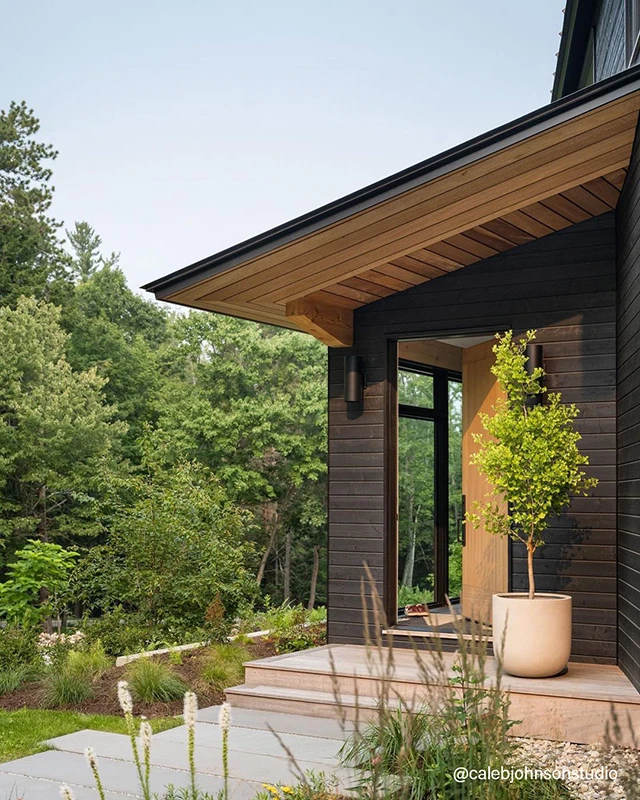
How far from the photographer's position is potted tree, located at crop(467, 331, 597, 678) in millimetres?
5617

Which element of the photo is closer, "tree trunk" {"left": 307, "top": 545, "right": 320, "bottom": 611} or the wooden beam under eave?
the wooden beam under eave

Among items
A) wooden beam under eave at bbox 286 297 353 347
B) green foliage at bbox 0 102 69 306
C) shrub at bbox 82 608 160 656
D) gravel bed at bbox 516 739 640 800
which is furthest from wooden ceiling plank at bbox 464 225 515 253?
green foliage at bbox 0 102 69 306

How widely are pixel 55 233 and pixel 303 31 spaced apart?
1302 centimetres

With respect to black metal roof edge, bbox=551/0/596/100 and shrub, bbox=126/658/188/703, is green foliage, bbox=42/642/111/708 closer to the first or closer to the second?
shrub, bbox=126/658/188/703

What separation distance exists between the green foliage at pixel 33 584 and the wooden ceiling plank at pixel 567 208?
515 centimetres

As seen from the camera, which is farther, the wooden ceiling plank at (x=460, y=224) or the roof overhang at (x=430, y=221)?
the wooden ceiling plank at (x=460, y=224)

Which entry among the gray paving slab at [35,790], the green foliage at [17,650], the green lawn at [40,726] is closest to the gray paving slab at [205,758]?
the green lawn at [40,726]

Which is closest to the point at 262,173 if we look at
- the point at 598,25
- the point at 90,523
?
the point at 90,523

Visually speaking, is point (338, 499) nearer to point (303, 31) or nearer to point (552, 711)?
point (552, 711)

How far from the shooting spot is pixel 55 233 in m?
23.8

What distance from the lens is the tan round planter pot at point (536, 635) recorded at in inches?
221

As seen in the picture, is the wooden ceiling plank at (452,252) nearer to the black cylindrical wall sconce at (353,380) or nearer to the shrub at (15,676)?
the black cylindrical wall sconce at (353,380)

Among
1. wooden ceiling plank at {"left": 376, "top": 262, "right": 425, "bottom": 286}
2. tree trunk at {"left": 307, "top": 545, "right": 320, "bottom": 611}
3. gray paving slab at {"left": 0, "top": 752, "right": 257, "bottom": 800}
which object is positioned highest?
wooden ceiling plank at {"left": 376, "top": 262, "right": 425, "bottom": 286}

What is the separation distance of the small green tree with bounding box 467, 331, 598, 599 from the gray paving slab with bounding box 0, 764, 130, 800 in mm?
2897
